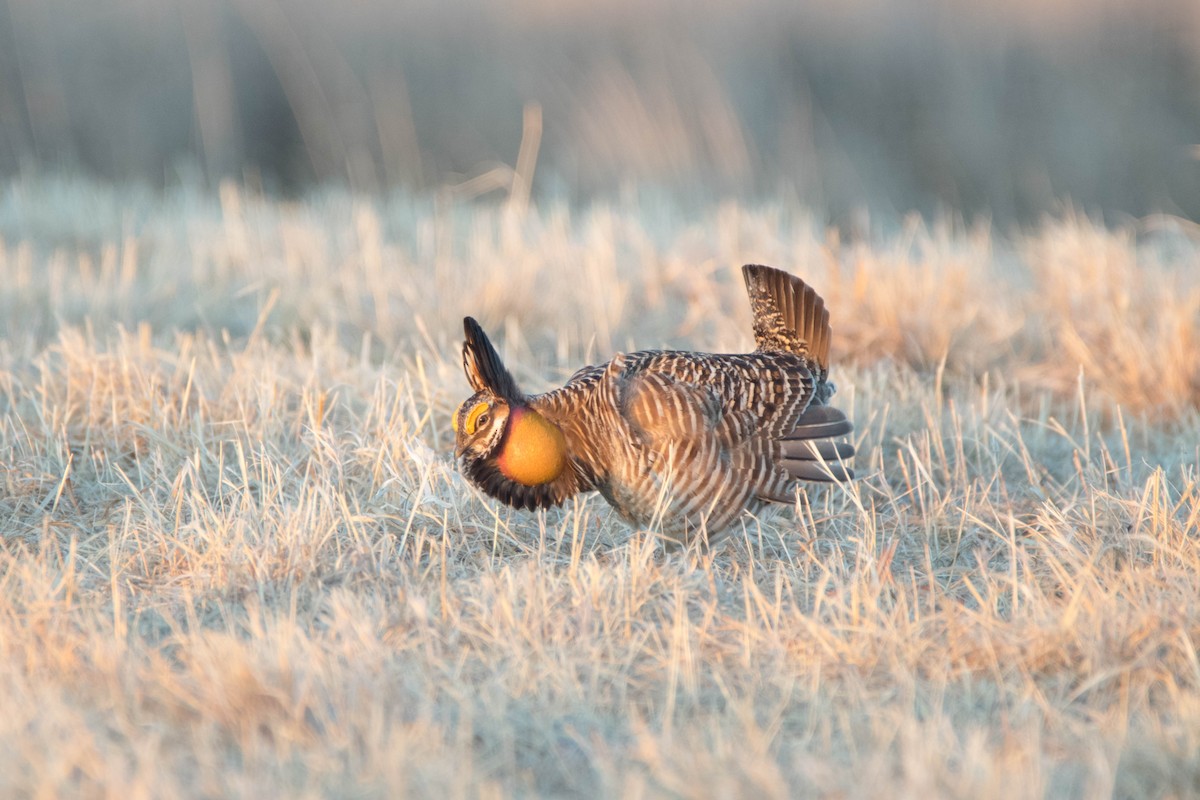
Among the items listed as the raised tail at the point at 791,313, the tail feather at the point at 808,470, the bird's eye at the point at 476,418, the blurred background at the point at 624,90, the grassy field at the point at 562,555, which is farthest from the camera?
the blurred background at the point at 624,90

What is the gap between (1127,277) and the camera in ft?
Answer: 17.5

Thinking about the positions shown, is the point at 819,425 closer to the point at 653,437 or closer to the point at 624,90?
the point at 653,437

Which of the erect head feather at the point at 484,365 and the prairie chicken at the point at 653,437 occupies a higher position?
the erect head feather at the point at 484,365

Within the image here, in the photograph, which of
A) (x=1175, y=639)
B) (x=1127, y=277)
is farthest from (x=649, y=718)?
(x=1127, y=277)

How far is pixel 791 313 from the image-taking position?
370cm

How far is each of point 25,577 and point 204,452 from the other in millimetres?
933

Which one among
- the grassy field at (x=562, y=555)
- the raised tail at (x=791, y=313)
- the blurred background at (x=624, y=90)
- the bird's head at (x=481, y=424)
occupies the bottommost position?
the grassy field at (x=562, y=555)

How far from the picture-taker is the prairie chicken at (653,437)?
3129 millimetres

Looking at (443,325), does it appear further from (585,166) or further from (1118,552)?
(585,166)

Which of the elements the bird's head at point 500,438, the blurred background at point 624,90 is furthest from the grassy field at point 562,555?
the blurred background at point 624,90

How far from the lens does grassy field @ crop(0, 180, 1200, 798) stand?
6.94ft

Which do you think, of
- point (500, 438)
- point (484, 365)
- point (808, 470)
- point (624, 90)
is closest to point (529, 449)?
point (500, 438)

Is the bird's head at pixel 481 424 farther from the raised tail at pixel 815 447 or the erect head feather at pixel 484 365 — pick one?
the raised tail at pixel 815 447

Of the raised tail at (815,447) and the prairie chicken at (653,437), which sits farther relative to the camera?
the raised tail at (815,447)
